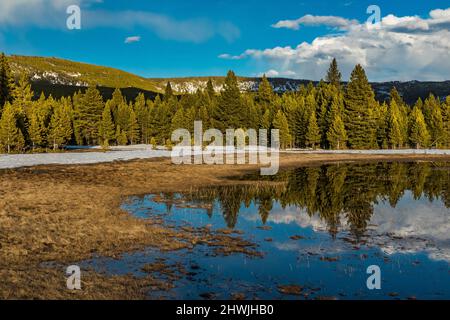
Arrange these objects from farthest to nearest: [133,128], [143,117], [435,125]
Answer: [143,117] < [133,128] < [435,125]

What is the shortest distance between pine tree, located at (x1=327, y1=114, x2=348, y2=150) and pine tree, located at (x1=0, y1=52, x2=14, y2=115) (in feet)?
212

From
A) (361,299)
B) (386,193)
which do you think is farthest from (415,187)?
(361,299)

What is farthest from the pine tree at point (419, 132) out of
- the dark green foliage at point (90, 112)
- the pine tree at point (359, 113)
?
the dark green foliage at point (90, 112)

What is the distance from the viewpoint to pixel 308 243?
50.5 ft

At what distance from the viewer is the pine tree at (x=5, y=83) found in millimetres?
69938

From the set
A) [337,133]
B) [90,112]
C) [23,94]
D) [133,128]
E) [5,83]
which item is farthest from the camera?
[133,128]

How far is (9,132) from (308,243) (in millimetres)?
58293

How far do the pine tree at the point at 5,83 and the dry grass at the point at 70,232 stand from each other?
46.3 meters

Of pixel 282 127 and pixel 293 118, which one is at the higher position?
pixel 293 118

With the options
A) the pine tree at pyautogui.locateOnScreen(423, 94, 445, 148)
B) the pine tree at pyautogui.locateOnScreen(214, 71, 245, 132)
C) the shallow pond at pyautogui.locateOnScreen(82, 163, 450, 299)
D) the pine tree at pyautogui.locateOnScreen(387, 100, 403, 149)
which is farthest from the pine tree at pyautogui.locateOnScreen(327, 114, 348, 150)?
the shallow pond at pyautogui.locateOnScreen(82, 163, 450, 299)

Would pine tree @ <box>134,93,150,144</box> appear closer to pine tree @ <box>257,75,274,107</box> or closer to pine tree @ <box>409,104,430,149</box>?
pine tree @ <box>257,75,274,107</box>

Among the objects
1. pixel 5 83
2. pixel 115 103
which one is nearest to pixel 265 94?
pixel 115 103

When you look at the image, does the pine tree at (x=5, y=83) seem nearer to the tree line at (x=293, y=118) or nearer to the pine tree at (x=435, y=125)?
the tree line at (x=293, y=118)

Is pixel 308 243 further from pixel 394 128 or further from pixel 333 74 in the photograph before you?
pixel 333 74
